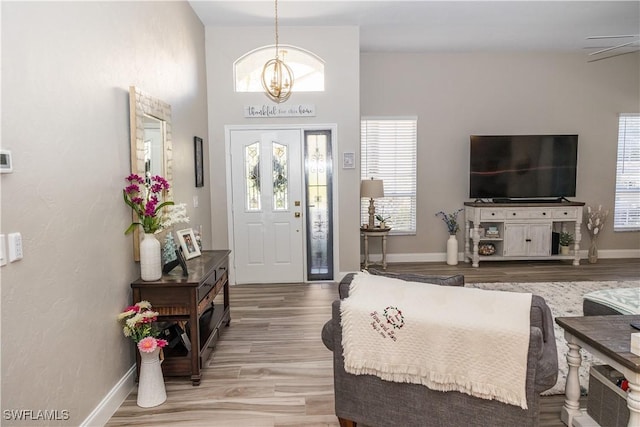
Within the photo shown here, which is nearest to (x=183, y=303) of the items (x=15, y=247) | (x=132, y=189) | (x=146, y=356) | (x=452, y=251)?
(x=146, y=356)

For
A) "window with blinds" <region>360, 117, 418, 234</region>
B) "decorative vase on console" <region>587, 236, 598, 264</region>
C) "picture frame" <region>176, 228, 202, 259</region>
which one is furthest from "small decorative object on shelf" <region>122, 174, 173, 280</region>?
"decorative vase on console" <region>587, 236, 598, 264</region>

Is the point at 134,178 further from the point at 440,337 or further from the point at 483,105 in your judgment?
the point at 483,105

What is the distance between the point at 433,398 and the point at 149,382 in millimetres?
1795

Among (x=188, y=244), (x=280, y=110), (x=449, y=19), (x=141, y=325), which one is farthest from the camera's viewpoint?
(x=280, y=110)

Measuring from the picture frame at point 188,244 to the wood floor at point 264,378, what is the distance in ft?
2.67

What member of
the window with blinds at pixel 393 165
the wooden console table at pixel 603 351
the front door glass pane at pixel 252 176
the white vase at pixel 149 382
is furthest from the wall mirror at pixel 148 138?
the window with blinds at pixel 393 165

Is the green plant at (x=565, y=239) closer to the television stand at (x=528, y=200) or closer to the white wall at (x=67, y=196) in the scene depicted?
the television stand at (x=528, y=200)

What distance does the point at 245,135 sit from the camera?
553cm

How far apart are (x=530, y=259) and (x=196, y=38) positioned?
227 inches

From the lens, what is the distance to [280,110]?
17.9 ft

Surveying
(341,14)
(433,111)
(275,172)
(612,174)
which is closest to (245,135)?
(275,172)

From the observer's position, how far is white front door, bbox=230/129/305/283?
5539 mm

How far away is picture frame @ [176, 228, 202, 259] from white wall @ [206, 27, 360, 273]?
73.9 inches

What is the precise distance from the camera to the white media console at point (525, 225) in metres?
6.41
